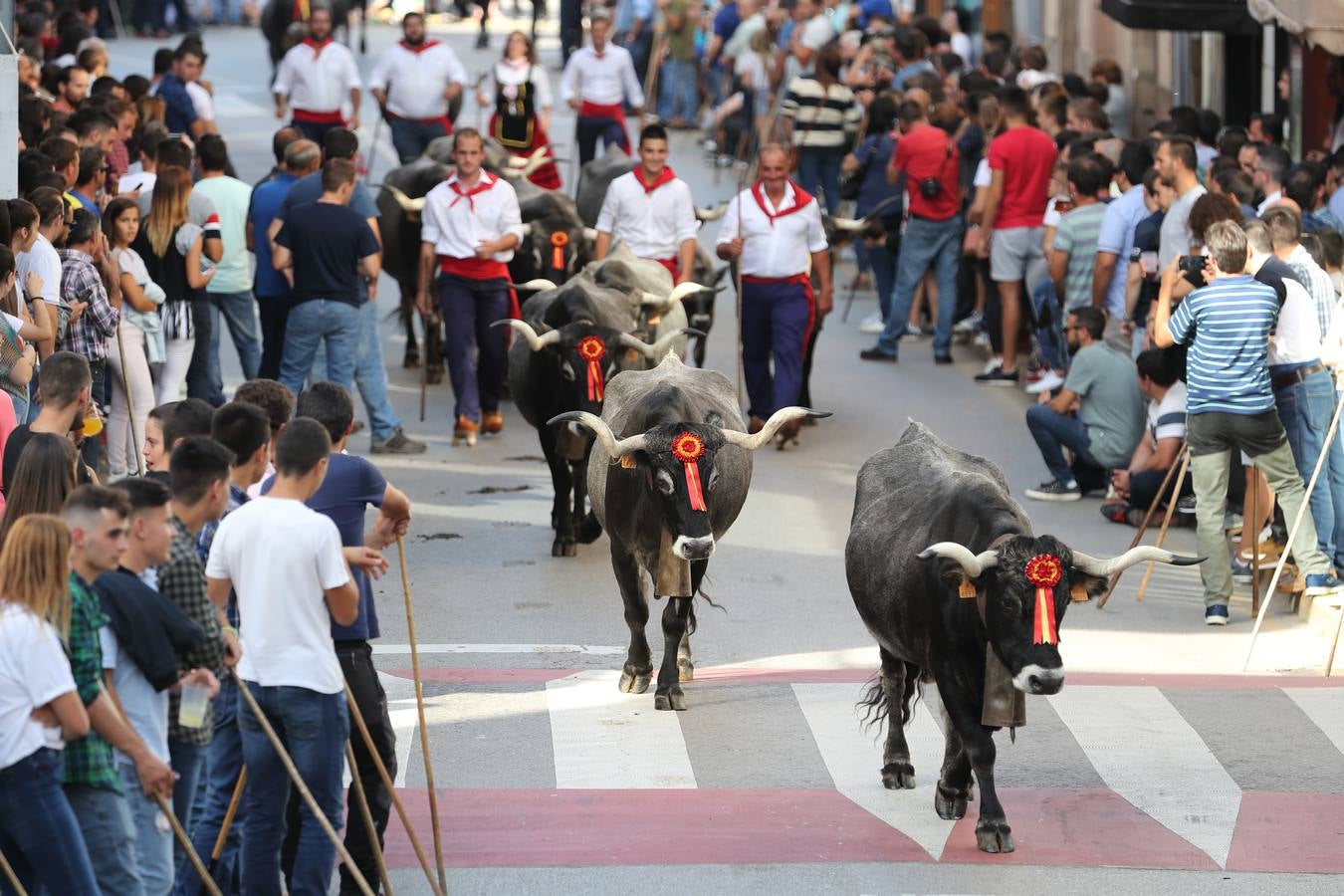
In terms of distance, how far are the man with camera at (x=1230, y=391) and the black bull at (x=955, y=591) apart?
7.86 ft

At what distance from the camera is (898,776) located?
376 inches

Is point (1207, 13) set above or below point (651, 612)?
above

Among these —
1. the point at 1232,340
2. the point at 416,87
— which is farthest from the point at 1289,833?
the point at 416,87

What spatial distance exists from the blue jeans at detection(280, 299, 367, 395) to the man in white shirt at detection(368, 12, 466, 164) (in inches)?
290

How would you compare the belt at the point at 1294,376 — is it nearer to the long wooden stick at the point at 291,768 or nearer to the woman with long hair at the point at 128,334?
the woman with long hair at the point at 128,334

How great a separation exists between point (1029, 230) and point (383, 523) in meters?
11.5

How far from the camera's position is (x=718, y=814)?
9109 millimetres

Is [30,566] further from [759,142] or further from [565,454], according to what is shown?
[759,142]

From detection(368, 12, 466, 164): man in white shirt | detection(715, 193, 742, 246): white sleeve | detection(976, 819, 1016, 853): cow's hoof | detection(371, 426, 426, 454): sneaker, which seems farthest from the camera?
detection(368, 12, 466, 164): man in white shirt

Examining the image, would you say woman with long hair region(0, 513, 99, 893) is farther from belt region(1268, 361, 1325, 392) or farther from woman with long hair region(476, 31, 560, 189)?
woman with long hair region(476, 31, 560, 189)

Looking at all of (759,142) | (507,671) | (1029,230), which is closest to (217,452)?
(507,671)

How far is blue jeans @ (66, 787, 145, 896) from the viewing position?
21.2 ft

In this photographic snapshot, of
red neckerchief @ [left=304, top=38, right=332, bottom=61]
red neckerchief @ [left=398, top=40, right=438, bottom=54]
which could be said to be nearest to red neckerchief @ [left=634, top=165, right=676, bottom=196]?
red neckerchief @ [left=398, top=40, right=438, bottom=54]

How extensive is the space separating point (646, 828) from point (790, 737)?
60.8 inches
